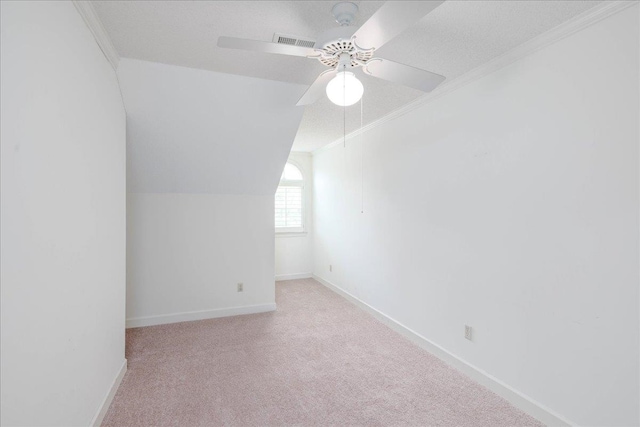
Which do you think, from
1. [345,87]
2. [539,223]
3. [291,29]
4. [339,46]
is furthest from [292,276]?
[339,46]

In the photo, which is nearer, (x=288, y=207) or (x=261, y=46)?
(x=261, y=46)

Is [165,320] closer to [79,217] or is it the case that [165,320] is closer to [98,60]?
[79,217]

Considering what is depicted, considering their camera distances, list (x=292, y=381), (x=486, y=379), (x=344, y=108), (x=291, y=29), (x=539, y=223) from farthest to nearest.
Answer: (x=344, y=108), (x=292, y=381), (x=486, y=379), (x=539, y=223), (x=291, y=29)

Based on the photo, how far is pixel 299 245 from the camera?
600 centimetres

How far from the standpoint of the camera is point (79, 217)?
1701 millimetres

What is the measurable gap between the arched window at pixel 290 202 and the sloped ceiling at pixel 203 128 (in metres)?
1.73

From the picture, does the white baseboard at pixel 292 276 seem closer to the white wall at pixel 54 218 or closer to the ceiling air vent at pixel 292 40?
the white wall at pixel 54 218

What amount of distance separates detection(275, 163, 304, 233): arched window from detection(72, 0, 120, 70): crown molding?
3.63 meters

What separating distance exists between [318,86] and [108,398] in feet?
7.92

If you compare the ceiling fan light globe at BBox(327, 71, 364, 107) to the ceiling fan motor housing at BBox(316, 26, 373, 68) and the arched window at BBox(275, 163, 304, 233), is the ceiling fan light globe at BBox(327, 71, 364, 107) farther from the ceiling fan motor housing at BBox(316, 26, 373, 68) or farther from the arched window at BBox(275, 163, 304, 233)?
the arched window at BBox(275, 163, 304, 233)

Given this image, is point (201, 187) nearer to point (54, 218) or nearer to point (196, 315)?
point (196, 315)

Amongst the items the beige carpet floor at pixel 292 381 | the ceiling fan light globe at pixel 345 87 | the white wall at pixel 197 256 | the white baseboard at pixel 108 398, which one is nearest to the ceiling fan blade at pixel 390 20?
the ceiling fan light globe at pixel 345 87

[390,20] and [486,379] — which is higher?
[390,20]

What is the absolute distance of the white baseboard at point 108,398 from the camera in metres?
1.96
